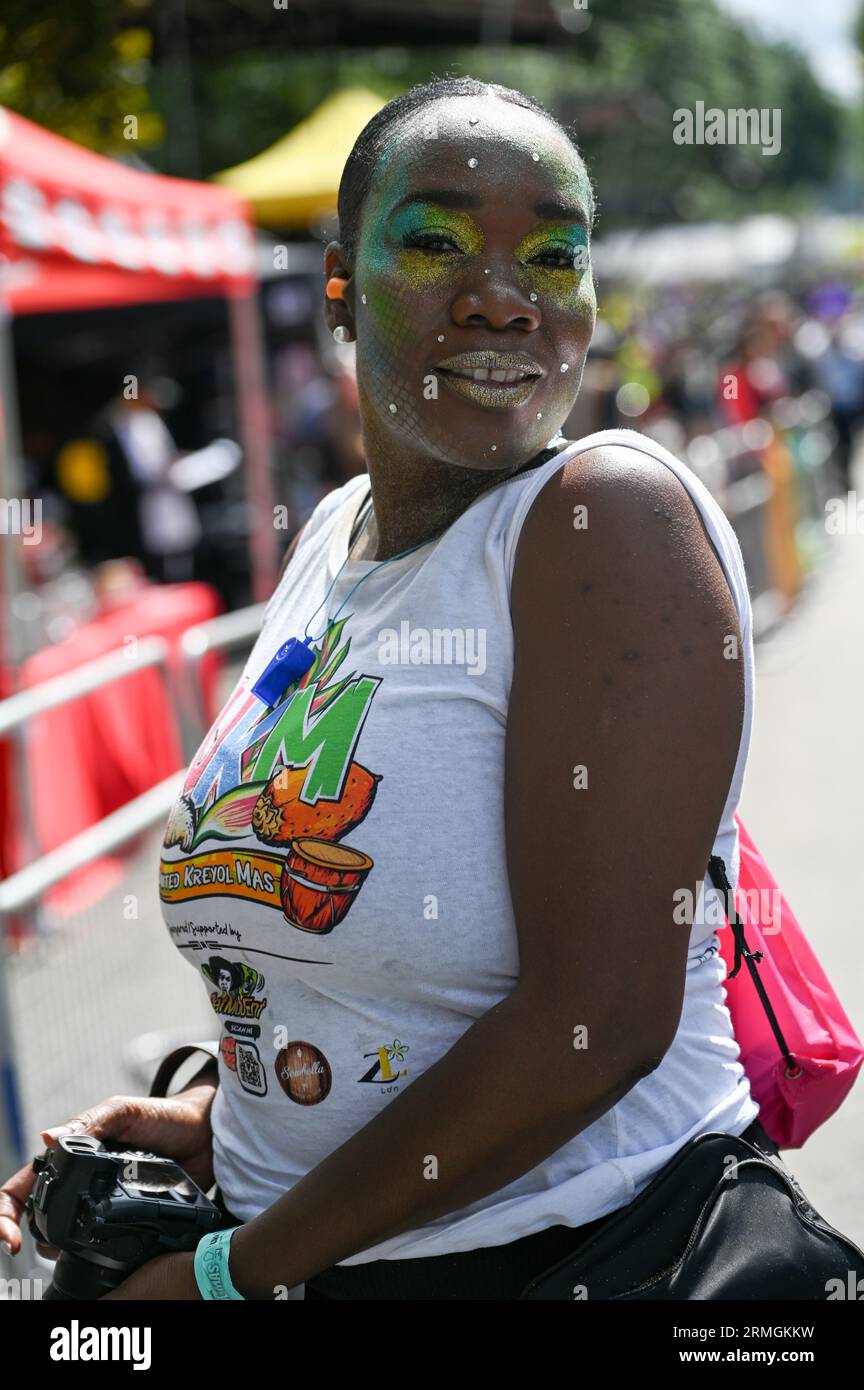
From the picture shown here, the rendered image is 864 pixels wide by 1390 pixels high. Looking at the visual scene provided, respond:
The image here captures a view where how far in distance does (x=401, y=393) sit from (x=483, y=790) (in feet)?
1.40

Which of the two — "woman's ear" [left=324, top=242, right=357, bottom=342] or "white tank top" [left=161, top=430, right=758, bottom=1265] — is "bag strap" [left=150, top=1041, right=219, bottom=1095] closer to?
"white tank top" [left=161, top=430, right=758, bottom=1265]

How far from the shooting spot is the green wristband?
1472 mm

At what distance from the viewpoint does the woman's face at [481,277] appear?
4.83ft

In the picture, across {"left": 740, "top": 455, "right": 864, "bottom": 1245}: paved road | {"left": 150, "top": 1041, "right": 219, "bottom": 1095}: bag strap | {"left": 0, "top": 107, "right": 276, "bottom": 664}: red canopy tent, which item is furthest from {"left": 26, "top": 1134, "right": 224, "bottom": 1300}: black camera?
{"left": 0, "top": 107, "right": 276, "bottom": 664}: red canopy tent

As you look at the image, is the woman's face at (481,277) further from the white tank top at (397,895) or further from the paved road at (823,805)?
the paved road at (823,805)

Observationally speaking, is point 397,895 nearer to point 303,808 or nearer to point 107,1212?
point 303,808

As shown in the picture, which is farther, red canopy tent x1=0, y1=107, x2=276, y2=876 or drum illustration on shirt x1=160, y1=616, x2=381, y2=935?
red canopy tent x1=0, y1=107, x2=276, y2=876

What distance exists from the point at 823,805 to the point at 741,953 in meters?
5.60

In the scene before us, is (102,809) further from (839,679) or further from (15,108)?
(839,679)

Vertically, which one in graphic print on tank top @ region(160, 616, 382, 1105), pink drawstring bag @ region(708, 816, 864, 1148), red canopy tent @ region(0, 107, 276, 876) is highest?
red canopy tent @ region(0, 107, 276, 876)

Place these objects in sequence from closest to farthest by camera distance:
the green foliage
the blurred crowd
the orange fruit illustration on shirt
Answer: the orange fruit illustration on shirt < the green foliage < the blurred crowd

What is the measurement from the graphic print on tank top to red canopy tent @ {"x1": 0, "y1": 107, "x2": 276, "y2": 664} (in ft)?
15.6

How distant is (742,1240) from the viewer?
1.41 metres

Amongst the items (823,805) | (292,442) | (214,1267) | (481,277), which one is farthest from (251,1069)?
(292,442)
